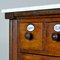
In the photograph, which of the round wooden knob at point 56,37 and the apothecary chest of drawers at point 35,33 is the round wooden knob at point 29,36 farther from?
the round wooden knob at point 56,37

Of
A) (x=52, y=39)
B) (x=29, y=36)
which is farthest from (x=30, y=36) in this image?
(x=52, y=39)

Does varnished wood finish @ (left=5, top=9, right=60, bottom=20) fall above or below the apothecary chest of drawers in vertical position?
above

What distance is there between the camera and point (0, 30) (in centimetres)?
148

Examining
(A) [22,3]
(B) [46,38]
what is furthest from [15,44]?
(A) [22,3]

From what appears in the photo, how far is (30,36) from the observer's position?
76 cm

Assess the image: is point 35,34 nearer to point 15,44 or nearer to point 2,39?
point 15,44

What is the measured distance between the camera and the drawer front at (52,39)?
0.71m

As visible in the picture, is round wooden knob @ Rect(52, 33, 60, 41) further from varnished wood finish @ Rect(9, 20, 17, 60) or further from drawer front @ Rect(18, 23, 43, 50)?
varnished wood finish @ Rect(9, 20, 17, 60)

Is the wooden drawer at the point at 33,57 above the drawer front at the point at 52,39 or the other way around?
the other way around

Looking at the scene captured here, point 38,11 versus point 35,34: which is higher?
point 38,11

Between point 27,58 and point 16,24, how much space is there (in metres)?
0.18

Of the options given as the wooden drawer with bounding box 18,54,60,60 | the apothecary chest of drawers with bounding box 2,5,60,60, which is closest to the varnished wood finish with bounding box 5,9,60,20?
the apothecary chest of drawers with bounding box 2,5,60,60

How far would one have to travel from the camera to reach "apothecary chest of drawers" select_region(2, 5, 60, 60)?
714 millimetres

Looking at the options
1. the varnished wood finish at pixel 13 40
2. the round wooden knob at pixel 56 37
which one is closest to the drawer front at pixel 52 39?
the round wooden knob at pixel 56 37
